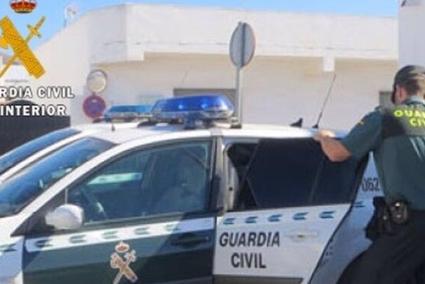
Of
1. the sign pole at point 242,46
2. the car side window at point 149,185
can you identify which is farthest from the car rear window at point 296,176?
the sign pole at point 242,46

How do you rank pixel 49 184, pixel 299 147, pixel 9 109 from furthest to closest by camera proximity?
pixel 9 109, pixel 299 147, pixel 49 184

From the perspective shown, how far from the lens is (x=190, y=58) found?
15.2 meters

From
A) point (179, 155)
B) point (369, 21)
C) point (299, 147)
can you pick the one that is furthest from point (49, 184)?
point (369, 21)

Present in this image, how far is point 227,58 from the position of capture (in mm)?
15398

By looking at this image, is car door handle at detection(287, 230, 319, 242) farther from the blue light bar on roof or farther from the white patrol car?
the white patrol car

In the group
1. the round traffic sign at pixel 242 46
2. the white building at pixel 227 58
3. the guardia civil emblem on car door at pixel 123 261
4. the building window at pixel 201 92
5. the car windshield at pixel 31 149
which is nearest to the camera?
the guardia civil emblem on car door at pixel 123 261

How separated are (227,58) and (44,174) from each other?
1115 centimetres

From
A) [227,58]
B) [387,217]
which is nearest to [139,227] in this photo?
[387,217]

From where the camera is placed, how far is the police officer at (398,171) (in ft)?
14.2

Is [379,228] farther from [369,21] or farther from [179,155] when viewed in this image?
[369,21]

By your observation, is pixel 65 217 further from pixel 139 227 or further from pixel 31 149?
pixel 31 149

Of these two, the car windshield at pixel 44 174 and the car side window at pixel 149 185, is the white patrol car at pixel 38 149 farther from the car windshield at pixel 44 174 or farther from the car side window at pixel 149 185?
the car side window at pixel 149 185

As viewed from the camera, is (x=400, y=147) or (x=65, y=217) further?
(x=400, y=147)

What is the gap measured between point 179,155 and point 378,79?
12.4 metres
